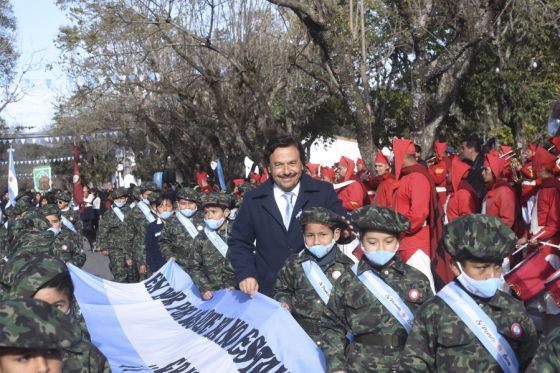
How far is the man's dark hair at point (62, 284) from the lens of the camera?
15.1 ft

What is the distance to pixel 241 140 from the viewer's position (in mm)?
26203

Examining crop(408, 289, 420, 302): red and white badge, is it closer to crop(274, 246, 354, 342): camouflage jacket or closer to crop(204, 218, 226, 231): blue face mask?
crop(274, 246, 354, 342): camouflage jacket

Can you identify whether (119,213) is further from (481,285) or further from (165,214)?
(481,285)

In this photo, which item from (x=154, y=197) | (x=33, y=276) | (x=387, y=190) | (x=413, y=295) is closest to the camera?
(x=33, y=276)

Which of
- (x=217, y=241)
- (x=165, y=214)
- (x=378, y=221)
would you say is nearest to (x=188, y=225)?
(x=217, y=241)

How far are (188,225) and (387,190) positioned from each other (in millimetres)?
3421

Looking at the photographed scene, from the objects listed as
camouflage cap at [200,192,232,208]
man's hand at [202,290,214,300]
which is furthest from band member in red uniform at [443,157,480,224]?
man's hand at [202,290,214,300]

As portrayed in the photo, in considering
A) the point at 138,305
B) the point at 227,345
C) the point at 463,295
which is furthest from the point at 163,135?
the point at 463,295

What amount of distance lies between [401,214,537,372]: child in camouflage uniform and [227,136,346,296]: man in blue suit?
238 cm

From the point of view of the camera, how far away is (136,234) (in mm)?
16172

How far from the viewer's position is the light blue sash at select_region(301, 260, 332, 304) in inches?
268

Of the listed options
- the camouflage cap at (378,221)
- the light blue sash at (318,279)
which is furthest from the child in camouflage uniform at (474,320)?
the light blue sash at (318,279)

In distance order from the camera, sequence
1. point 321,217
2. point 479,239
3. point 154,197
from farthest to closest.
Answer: point 154,197, point 321,217, point 479,239

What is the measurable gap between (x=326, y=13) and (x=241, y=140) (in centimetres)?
986
